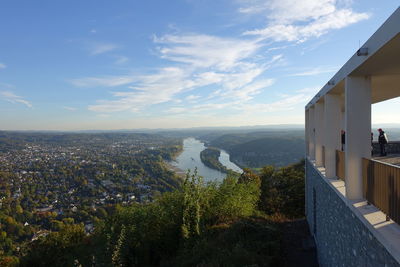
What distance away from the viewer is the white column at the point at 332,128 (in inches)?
246

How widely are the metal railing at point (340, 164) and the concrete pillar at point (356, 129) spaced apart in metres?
1.23

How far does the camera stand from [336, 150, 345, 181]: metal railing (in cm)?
549

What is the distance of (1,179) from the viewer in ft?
208

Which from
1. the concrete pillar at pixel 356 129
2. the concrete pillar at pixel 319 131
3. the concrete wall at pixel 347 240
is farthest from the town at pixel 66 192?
the concrete pillar at pixel 356 129

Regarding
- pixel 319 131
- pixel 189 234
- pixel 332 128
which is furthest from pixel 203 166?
pixel 332 128

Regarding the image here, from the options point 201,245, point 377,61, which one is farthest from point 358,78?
point 201,245

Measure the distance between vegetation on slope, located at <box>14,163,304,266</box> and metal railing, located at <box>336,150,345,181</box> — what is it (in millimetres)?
2987

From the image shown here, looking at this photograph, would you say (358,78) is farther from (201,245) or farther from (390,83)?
(201,245)

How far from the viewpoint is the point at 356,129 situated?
13.6 feet

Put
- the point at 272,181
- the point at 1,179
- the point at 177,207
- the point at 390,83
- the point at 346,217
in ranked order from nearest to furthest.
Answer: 1. the point at 346,217
2. the point at 390,83
3. the point at 177,207
4. the point at 272,181
5. the point at 1,179

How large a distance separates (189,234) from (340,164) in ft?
22.6

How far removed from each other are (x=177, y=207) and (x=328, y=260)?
7.87 metres

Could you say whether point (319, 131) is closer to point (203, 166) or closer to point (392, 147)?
point (392, 147)

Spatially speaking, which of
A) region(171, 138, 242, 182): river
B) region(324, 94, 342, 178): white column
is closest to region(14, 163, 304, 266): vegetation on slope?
region(324, 94, 342, 178): white column
